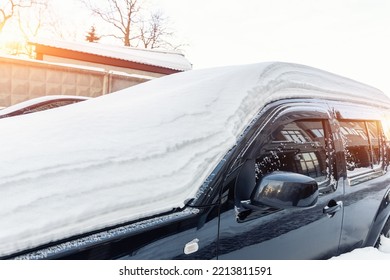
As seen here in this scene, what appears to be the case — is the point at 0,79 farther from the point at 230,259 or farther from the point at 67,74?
the point at 230,259

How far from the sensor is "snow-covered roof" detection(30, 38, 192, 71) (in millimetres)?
15898

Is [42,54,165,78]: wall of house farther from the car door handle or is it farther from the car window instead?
the car door handle

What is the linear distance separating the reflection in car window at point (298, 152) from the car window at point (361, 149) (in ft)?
0.84

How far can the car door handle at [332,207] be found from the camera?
5.56ft

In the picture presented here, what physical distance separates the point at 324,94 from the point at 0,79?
917 centimetres

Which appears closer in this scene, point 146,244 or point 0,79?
point 146,244

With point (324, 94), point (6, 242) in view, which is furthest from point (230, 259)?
point (324, 94)

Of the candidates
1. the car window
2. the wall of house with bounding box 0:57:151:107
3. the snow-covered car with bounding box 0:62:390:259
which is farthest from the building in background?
the car window

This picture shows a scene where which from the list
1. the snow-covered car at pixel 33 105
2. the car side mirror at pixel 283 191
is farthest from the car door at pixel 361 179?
the snow-covered car at pixel 33 105

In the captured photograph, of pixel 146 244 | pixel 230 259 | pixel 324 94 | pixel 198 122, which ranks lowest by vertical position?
pixel 230 259

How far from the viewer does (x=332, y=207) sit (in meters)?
1.73

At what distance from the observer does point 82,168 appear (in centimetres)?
115

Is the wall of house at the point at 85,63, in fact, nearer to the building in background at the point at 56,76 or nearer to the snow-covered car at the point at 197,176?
the building in background at the point at 56,76


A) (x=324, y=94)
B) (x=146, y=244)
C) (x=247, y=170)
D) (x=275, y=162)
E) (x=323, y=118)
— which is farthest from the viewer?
(x=324, y=94)
